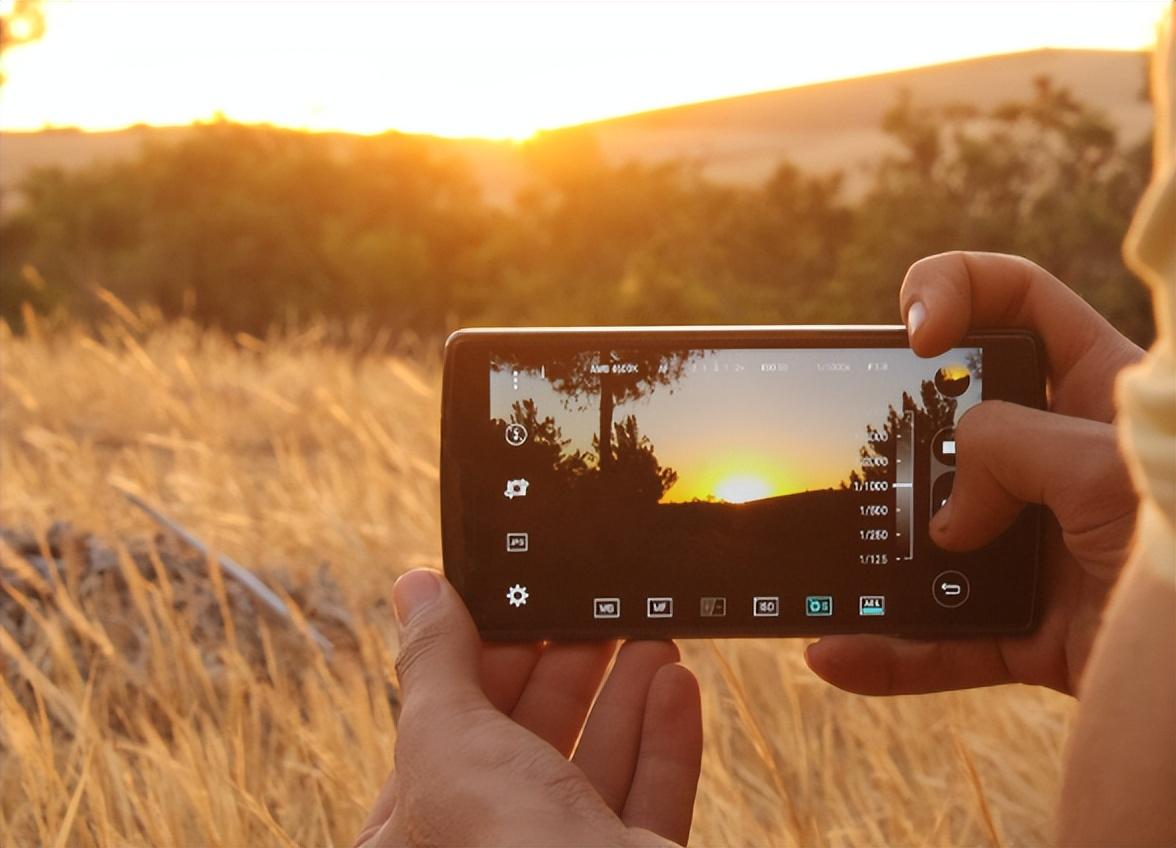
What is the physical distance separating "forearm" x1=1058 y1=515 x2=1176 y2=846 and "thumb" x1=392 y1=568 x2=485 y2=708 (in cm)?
64

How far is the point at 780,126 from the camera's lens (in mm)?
49875

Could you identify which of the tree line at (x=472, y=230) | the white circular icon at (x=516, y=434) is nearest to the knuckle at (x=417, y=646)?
the white circular icon at (x=516, y=434)

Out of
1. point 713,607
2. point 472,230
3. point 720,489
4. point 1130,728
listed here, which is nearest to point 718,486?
point 720,489

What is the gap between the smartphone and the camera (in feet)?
4.60

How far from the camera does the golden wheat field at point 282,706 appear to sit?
67.5 inches

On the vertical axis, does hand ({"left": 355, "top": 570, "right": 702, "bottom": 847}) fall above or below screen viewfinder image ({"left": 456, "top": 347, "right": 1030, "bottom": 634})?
below

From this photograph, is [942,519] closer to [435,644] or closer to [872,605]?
[872,605]

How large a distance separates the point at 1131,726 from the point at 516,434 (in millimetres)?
853

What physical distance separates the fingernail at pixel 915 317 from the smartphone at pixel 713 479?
22 mm

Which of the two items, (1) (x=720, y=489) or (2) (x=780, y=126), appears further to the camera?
(2) (x=780, y=126)

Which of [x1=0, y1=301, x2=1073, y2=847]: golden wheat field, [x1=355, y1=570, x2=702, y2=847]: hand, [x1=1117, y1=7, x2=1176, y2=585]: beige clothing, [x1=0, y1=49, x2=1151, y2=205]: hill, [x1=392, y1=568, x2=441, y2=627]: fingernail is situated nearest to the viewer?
[x1=1117, y1=7, x2=1176, y2=585]: beige clothing

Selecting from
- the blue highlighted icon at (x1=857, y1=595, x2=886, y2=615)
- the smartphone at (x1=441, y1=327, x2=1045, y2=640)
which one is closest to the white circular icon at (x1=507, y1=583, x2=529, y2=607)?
the smartphone at (x1=441, y1=327, x2=1045, y2=640)

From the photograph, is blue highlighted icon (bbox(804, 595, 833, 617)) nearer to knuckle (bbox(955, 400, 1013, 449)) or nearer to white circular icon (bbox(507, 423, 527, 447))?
knuckle (bbox(955, 400, 1013, 449))

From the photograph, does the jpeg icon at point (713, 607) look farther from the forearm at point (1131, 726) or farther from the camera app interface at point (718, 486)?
the forearm at point (1131, 726)
